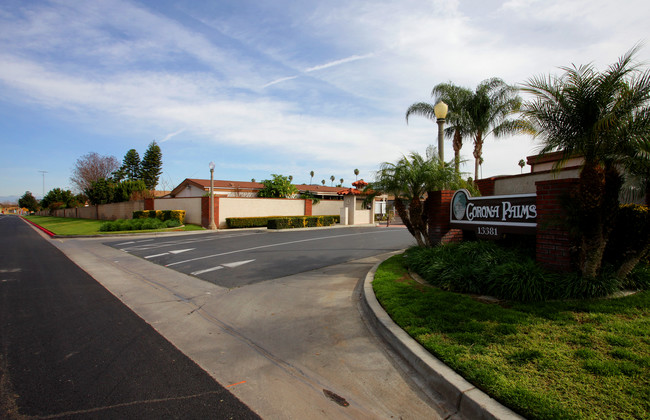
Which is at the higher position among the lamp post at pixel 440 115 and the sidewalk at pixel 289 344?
the lamp post at pixel 440 115

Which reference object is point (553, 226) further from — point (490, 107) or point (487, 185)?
point (490, 107)

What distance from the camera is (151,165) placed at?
222ft

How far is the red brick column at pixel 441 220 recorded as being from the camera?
912 centimetres

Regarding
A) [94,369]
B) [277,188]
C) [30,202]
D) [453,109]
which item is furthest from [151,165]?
[30,202]

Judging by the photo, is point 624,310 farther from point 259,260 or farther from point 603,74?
point 259,260

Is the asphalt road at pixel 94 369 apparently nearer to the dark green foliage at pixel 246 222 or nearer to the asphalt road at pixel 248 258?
the asphalt road at pixel 248 258

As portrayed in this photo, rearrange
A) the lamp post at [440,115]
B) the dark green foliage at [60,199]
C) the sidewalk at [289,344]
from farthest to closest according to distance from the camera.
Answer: the dark green foliage at [60,199]
the lamp post at [440,115]
the sidewalk at [289,344]

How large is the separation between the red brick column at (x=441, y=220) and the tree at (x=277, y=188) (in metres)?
25.7

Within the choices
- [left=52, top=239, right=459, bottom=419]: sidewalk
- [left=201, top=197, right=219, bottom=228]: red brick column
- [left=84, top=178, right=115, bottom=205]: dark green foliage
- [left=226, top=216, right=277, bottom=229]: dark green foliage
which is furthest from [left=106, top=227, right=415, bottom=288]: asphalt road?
[left=84, top=178, right=115, bottom=205]: dark green foliage

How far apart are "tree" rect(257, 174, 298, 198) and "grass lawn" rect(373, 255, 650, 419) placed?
29.1 m

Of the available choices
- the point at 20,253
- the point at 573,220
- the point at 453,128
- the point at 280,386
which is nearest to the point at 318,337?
the point at 280,386

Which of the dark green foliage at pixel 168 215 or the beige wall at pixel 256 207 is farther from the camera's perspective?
the dark green foliage at pixel 168 215

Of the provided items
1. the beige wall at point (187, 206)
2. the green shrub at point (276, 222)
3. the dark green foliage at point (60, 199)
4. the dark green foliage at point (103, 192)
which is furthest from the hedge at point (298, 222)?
the dark green foliage at point (60, 199)

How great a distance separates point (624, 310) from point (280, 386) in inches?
177
